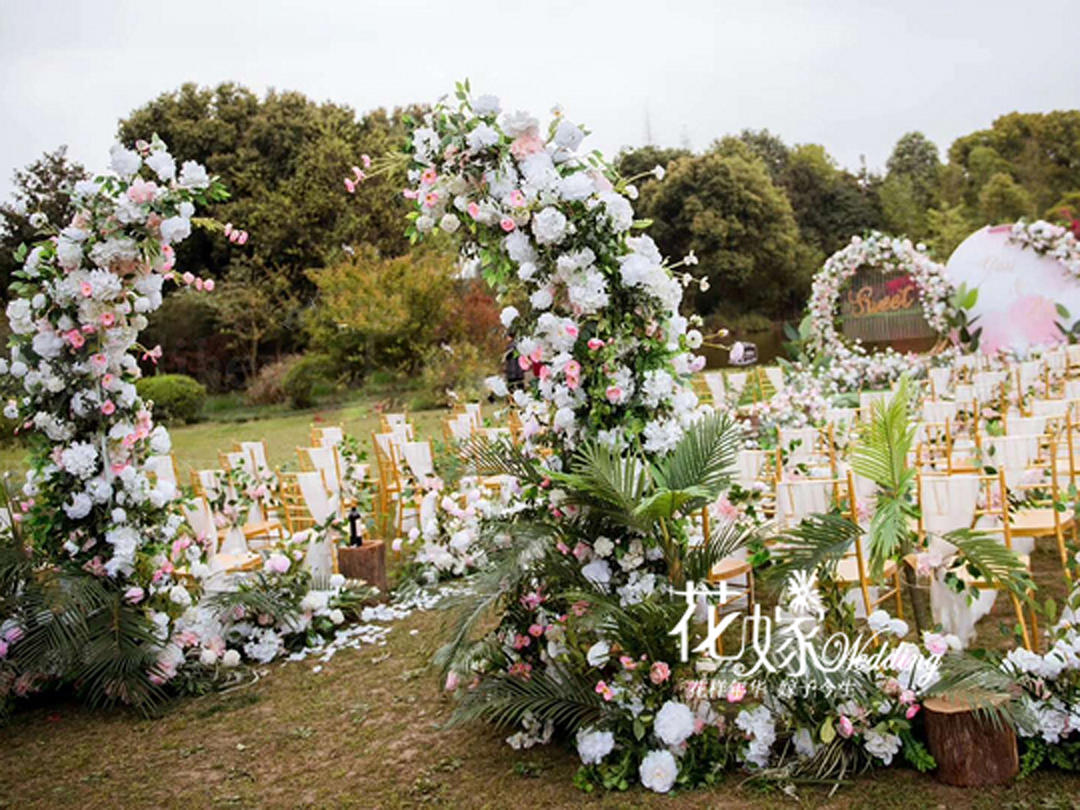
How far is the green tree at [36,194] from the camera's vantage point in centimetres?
2122

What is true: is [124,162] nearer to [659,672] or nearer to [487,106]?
[487,106]

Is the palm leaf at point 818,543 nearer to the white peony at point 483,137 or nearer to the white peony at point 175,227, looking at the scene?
the white peony at point 483,137

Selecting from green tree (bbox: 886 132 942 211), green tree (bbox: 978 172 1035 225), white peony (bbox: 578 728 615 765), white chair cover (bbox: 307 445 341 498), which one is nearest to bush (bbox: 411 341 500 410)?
white chair cover (bbox: 307 445 341 498)

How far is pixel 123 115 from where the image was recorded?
93.7 feet

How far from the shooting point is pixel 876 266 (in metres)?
17.6

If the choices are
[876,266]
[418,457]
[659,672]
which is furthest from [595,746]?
[876,266]

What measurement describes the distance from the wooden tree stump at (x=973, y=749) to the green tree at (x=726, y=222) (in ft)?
82.0

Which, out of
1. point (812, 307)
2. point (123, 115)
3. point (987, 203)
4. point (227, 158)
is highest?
point (123, 115)

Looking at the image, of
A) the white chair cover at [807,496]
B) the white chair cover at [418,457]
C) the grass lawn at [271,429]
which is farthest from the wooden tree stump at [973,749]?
the grass lawn at [271,429]

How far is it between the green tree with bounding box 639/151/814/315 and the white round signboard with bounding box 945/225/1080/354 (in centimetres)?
1195

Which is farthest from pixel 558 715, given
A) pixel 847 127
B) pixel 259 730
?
pixel 847 127

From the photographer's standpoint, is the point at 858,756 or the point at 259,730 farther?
the point at 259,730

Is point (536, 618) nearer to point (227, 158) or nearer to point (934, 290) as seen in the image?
point (934, 290)

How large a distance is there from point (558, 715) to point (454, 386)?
16.4m
